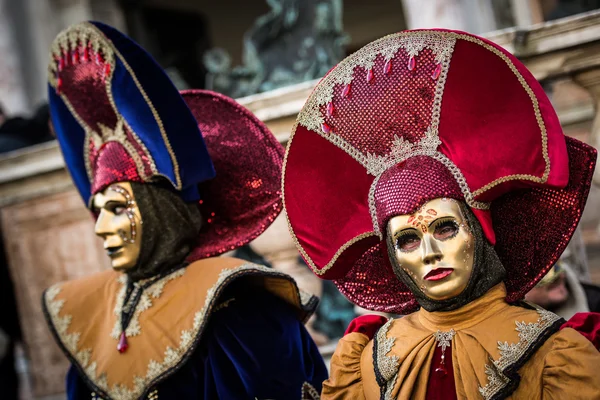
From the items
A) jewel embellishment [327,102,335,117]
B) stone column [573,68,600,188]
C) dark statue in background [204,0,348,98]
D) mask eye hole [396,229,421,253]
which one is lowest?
dark statue in background [204,0,348,98]

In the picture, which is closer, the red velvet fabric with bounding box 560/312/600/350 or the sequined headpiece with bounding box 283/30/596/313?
the red velvet fabric with bounding box 560/312/600/350

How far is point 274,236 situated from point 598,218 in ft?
5.82

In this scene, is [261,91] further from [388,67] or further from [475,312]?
[475,312]

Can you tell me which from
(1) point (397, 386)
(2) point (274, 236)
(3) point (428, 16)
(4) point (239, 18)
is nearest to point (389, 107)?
(1) point (397, 386)

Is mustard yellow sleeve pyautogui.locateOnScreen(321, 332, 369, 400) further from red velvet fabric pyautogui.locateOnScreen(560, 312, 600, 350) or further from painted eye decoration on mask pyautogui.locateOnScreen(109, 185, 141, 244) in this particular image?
painted eye decoration on mask pyautogui.locateOnScreen(109, 185, 141, 244)

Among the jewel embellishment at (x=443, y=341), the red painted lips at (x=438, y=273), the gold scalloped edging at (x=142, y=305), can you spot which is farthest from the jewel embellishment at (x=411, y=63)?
the gold scalloped edging at (x=142, y=305)

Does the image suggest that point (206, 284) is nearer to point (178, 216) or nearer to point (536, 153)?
point (178, 216)

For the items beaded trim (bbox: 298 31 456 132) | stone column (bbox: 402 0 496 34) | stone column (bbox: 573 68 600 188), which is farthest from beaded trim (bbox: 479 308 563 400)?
stone column (bbox: 402 0 496 34)

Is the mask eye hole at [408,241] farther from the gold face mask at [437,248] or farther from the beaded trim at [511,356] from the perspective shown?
the beaded trim at [511,356]

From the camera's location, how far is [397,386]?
2.42 metres

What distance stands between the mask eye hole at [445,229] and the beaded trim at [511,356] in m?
0.27

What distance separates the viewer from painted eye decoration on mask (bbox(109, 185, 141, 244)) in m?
3.21

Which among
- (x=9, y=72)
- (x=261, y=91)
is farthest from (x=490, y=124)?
(x=9, y=72)

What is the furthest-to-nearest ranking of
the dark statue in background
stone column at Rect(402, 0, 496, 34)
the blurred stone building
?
the dark statue in background → stone column at Rect(402, 0, 496, 34) → the blurred stone building
